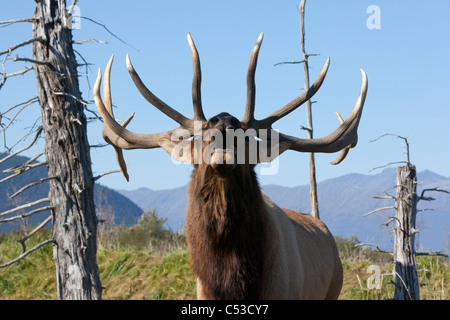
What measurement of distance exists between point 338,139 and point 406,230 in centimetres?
341

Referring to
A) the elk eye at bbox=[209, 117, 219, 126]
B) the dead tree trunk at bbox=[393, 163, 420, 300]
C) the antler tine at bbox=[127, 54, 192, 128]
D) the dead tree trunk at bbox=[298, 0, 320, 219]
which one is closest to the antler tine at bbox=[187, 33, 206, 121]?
the antler tine at bbox=[127, 54, 192, 128]

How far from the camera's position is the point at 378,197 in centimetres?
760

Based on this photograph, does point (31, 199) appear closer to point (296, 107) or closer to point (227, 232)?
point (296, 107)

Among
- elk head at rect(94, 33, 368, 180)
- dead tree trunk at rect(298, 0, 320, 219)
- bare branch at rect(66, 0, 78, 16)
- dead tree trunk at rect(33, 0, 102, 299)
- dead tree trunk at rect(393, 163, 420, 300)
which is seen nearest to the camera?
elk head at rect(94, 33, 368, 180)

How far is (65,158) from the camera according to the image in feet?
20.2

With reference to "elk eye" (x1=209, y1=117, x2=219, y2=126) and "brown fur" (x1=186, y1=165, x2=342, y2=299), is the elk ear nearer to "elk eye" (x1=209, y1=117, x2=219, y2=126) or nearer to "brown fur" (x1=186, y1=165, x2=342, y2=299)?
"brown fur" (x1=186, y1=165, x2=342, y2=299)

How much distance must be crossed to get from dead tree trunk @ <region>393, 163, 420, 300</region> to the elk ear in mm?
4289

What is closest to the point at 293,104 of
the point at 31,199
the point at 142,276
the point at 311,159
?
the point at 142,276

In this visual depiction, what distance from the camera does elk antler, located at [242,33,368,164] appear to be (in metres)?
4.76

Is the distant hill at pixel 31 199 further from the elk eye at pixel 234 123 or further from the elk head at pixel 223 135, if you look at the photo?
the elk eye at pixel 234 123
